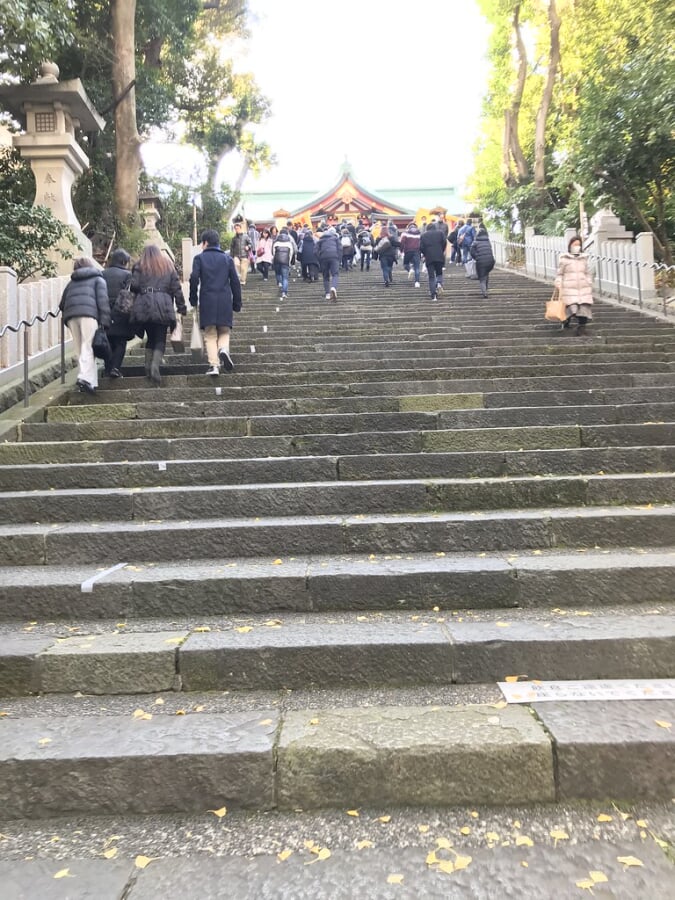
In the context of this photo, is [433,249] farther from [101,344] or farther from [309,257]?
[101,344]

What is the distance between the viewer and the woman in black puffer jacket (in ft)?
19.7

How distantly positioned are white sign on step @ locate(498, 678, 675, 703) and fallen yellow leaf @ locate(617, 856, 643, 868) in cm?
67

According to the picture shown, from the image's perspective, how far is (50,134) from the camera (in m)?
8.71

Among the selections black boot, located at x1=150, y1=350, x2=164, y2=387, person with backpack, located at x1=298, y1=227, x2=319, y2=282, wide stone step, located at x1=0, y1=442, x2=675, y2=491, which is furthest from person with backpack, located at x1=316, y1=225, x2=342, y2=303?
wide stone step, located at x1=0, y1=442, x2=675, y2=491

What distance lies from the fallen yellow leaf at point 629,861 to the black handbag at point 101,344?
5.62 metres

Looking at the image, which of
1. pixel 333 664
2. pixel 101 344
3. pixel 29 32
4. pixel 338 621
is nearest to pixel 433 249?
pixel 29 32

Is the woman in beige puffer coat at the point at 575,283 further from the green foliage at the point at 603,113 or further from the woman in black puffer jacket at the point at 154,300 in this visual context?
the woman in black puffer jacket at the point at 154,300

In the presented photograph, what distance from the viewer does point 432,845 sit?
2.00m

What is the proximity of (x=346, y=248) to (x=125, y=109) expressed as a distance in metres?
5.98

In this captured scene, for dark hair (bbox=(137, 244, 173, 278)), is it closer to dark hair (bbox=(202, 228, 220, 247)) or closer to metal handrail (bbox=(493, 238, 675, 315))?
dark hair (bbox=(202, 228, 220, 247))

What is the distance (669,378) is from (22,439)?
606 centimetres

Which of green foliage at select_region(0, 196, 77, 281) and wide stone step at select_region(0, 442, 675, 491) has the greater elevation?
green foliage at select_region(0, 196, 77, 281)

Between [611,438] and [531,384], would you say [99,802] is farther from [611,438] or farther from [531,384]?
[531,384]

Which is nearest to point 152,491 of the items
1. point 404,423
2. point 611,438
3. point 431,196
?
point 404,423
